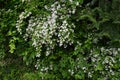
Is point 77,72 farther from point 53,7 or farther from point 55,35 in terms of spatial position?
point 53,7

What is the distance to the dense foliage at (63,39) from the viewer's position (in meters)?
4.31

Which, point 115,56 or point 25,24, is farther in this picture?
point 25,24

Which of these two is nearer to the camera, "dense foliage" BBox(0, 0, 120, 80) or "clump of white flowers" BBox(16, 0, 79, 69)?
"dense foliage" BBox(0, 0, 120, 80)

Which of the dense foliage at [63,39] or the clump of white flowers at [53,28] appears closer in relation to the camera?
the dense foliage at [63,39]

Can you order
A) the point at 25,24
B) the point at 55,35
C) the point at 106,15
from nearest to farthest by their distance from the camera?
the point at 106,15 < the point at 55,35 < the point at 25,24

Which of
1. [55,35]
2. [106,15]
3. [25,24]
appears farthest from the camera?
[25,24]

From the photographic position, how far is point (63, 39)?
4.46 m

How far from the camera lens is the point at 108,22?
435cm

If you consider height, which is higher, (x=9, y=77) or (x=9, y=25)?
(x=9, y=25)

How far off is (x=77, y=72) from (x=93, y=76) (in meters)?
0.28

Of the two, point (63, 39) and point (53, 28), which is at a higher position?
point (53, 28)

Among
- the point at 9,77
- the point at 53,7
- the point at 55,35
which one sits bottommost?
the point at 9,77

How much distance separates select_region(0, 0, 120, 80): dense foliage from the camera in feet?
14.1

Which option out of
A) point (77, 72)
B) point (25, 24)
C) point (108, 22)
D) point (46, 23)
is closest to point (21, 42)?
point (25, 24)
